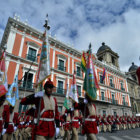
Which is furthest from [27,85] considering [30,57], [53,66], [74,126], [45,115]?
[45,115]

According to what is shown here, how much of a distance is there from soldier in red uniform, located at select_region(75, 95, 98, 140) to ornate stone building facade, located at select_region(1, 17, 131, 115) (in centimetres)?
622

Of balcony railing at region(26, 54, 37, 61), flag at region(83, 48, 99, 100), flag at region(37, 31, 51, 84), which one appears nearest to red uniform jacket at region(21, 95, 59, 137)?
flag at region(37, 31, 51, 84)

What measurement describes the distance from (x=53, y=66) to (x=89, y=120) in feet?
42.3

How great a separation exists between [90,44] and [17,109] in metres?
9.72

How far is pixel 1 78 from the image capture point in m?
4.39

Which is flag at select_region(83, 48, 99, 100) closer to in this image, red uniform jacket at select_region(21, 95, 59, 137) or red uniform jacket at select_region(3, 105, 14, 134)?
red uniform jacket at select_region(21, 95, 59, 137)

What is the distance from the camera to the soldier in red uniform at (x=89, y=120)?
3.45 m

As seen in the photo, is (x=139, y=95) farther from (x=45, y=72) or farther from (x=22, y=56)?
(x=45, y=72)

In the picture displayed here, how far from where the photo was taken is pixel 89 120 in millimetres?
3637

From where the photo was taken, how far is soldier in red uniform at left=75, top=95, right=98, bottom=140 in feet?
11.3

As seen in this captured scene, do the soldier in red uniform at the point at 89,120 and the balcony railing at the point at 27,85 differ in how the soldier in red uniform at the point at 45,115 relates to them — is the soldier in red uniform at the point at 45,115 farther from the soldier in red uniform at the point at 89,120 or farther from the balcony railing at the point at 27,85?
the balcony railing at the point at 27,85

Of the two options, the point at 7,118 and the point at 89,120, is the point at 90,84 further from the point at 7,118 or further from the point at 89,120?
the point at 7,118

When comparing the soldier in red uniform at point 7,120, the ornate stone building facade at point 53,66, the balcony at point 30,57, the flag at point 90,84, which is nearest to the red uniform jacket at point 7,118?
the soldier in red uniform at point 7,120

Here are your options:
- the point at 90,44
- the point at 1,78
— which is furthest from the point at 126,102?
the point at 1,78
